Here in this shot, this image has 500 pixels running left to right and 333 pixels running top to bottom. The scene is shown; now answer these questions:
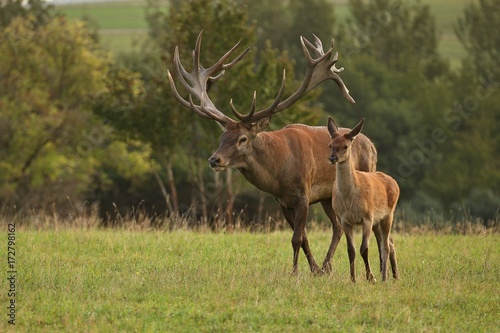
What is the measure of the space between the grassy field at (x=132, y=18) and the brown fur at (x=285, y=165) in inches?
3224

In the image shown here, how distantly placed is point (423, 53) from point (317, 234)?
61.0m

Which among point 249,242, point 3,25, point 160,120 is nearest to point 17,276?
point 249,242

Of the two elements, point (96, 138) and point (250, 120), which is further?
point (96, 138)

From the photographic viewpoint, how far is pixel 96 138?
162 ft

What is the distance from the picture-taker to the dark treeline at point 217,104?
3584 centimetres

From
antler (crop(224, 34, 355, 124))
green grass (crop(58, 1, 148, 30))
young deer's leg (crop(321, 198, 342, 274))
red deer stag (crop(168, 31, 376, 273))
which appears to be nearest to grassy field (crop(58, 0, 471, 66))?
green grass (crop(58, 1, 148, 30))

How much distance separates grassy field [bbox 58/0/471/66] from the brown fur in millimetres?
81882

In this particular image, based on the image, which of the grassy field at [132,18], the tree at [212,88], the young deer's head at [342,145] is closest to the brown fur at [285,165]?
the young deer's head at [342,145]

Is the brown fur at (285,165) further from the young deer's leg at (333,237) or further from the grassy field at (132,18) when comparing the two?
the grassy field at (132,18)

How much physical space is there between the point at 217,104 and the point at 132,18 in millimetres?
80342

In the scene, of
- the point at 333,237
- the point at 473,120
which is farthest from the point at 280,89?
the point at 473,120

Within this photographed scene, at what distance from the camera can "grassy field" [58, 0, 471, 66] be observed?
98.1 m

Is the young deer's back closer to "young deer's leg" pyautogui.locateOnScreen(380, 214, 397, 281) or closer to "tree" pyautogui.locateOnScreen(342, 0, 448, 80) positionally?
"young deer's leg" pyautogui.locateOnScreen(380, 214, 397, 281)

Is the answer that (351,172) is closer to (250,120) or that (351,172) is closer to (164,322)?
(250,120)
